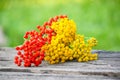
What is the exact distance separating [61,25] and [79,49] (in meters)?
0.17

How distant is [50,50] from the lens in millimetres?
2902

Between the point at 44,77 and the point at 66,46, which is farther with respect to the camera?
the point at 66,46

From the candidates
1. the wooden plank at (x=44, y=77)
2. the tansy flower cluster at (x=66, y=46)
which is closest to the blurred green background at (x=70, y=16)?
the tansy flower cluster at (x=66, y=46)

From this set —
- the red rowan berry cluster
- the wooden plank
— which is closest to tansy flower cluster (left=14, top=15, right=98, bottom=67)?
the red rowan berry cluster

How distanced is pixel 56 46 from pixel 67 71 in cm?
27

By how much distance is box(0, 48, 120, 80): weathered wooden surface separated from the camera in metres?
2.62

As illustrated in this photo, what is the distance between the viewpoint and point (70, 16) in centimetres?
566

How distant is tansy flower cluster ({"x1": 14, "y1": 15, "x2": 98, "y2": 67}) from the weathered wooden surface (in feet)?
0.15

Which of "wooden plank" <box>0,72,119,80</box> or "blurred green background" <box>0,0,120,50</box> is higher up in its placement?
"blurred green background" <box>0,0,120,50</box>

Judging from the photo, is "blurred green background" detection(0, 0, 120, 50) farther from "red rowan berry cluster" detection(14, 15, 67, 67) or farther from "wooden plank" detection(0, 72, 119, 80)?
"wooden plank" detection(0, 72, 119, 80)

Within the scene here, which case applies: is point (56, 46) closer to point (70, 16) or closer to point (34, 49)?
point (34, 49)

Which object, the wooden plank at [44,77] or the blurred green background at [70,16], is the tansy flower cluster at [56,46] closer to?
the wooden plank at [44,77]

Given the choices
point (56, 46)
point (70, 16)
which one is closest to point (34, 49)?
point (56, 46)

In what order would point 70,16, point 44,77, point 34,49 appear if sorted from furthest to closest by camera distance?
1. point 70,16
2. point 34,49
3. point 44,77
